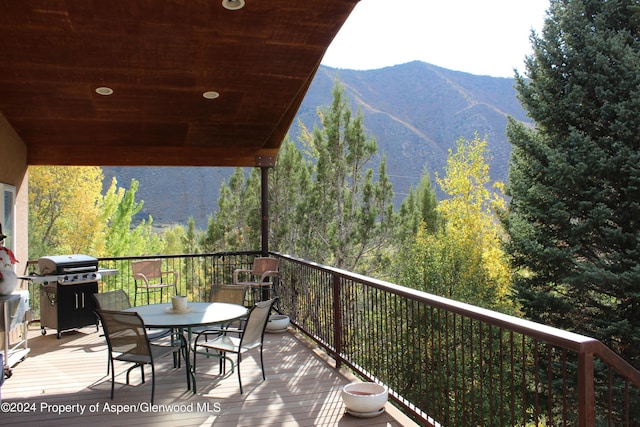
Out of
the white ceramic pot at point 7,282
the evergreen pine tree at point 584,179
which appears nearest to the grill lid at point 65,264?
the white ceramic pot at point 7,282

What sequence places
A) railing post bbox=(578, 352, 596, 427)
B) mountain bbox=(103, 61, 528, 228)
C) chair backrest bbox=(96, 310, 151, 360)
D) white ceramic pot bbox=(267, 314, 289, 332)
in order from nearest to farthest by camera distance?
railing post bbox=(578, 352, 596, 427) < chair backrest bbox=(96, 310, 151, 360) < white ceramic pot bbox=(267, 314, 289, 332) < mountain bbox=(103, 61, 528, 228)

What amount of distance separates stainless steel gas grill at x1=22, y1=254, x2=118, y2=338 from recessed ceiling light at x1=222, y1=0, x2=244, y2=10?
3791 millimetres

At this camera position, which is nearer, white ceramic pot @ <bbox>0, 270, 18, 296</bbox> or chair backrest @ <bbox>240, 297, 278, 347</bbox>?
chair backrest @ <bbox>240, 297, 278, 347</bbox>

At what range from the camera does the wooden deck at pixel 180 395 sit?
3426 mm

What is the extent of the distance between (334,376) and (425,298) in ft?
5.72

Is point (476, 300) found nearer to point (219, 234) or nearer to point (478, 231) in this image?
point (478, 231)


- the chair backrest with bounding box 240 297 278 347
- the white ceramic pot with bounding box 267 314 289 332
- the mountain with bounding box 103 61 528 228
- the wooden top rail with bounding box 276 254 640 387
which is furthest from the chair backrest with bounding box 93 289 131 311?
the mountain with bounding box 103 61 528 228

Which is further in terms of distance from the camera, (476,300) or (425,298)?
(476,300)

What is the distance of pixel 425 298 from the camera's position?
2.98 meters

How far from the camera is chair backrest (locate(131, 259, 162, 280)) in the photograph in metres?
6.93

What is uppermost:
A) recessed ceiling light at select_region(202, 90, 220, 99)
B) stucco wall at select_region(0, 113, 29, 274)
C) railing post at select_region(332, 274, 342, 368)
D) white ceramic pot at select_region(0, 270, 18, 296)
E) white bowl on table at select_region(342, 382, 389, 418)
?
recessed ceiling light at select_region(202, 90, 220, 99)

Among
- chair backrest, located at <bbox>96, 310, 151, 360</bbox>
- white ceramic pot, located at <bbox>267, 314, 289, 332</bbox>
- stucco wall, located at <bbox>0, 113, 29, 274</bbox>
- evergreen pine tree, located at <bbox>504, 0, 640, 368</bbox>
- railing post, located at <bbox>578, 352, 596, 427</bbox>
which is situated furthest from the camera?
evergreen pine tree, located at <bbox>504, 0, 640, 368</bbox>

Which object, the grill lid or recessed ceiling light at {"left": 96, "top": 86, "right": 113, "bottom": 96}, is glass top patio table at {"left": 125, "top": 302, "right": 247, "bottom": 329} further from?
recessed ceiling light at {"left": 96, "top": 86, "right": 113, "bottom": 96}

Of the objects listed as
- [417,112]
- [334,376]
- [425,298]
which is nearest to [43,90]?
[334,376]
